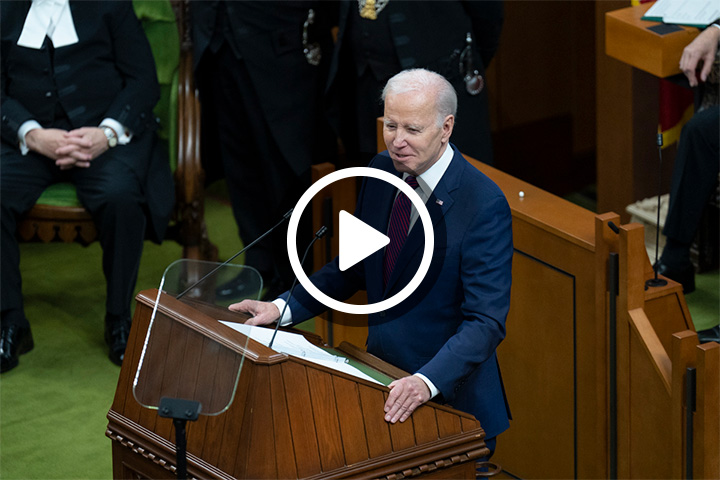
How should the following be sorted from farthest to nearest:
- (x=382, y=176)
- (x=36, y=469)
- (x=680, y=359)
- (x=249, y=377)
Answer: (x=36, y=469), (x=680, y=359), (x=382, y=176), (x=249, y=377)

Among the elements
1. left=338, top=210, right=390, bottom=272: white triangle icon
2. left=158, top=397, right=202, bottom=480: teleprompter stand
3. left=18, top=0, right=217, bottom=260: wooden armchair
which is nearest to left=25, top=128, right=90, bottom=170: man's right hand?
left=18, top=0, right=217, bottom=260: wooden armchair

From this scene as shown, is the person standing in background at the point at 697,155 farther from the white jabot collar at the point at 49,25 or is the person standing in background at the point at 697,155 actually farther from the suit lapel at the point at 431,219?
the white jabot collar at the point at 49,25

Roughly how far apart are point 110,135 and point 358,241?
1975mm

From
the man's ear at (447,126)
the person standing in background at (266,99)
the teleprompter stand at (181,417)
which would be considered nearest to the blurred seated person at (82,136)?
the person standing in background at (266,99)

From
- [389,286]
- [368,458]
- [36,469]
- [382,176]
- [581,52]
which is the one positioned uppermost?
[382,176]

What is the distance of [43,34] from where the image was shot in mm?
4000

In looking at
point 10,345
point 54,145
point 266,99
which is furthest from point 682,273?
point 10,345

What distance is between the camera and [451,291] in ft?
7.23

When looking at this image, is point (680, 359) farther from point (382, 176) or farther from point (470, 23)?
point (470, 23)

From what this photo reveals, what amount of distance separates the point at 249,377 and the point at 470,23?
2301 millimetres

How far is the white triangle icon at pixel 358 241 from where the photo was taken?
2.25 m

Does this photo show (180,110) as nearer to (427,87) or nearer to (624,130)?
(624,130)

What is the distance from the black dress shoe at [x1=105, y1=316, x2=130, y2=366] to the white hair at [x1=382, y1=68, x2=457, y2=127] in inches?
86.6

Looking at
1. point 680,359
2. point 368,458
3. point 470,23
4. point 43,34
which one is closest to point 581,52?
point 470,23
